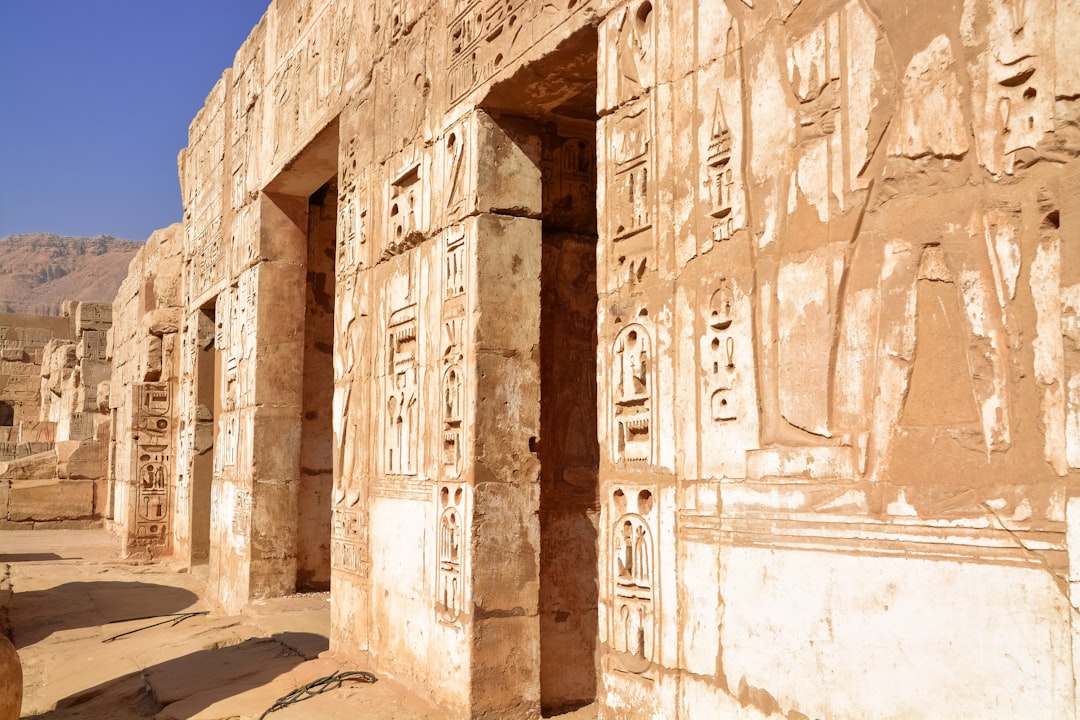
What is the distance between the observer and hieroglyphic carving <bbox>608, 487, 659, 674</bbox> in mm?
3027

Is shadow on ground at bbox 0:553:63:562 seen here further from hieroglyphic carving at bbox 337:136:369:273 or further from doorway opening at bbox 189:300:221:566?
hieroglyphic carving at bbox 337:136:369:273

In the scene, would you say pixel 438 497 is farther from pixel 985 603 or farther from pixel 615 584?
pixel 985 603

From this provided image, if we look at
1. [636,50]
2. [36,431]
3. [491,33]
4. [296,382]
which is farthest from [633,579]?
[36,431]

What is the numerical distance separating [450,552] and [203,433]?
6046mm

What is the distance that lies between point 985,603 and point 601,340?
5.31ft

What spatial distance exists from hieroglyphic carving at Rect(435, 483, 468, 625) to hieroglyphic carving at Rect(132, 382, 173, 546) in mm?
7378

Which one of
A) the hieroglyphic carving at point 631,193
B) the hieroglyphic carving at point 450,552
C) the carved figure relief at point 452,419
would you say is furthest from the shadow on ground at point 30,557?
the hieroglyphic carving at point 631,193

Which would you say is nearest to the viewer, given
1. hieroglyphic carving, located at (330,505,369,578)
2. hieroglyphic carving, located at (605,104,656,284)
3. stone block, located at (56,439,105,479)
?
hieroglyphic carving, located at (605,104,656,284)

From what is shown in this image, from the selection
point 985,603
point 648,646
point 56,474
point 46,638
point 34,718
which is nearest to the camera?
point 985,603

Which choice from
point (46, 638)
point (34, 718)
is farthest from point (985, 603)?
point (46, 638)

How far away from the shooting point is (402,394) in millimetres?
4957

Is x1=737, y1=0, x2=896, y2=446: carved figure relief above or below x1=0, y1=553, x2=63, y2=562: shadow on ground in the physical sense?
above

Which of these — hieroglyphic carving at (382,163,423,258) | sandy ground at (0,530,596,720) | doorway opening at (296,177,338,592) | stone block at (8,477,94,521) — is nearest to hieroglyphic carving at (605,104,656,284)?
hieroglyphic carving at (382,163,423,258)

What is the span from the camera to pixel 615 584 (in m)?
3.19
